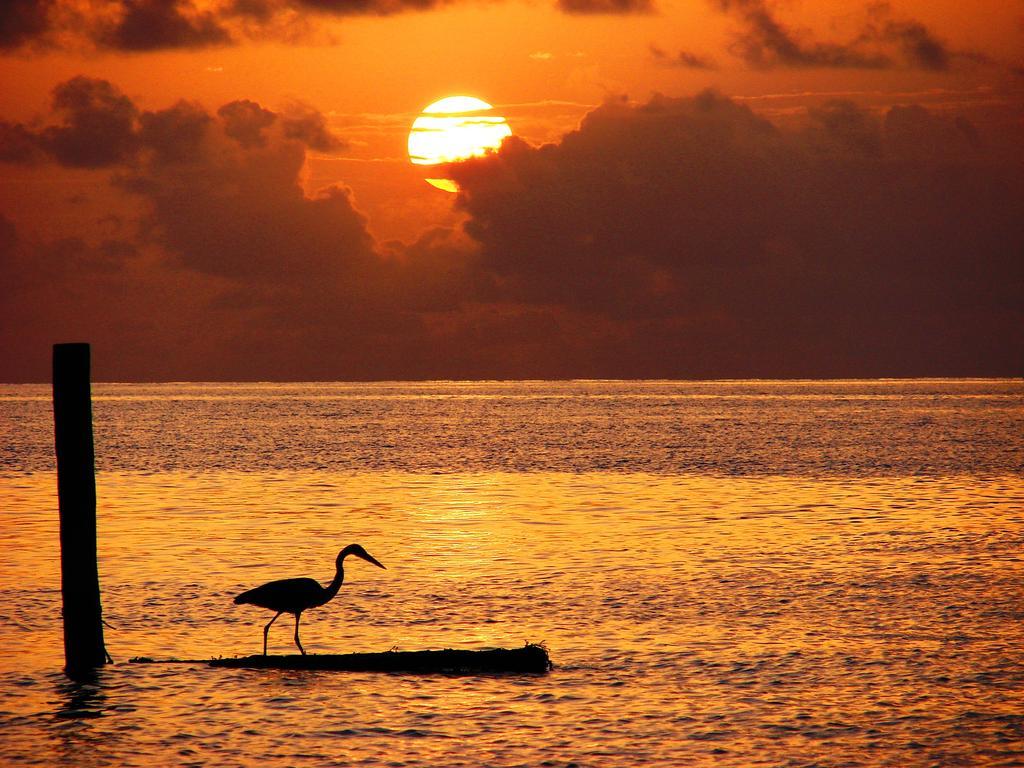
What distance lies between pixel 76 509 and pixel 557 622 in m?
7.93

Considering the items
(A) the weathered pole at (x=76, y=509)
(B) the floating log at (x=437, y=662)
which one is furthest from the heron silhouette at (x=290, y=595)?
(A) the weathered pole at (x=76, y=509)

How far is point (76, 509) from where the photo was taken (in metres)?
17.2

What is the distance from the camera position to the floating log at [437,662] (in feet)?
53.6

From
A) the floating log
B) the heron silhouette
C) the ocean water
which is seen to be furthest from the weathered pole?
the floating log

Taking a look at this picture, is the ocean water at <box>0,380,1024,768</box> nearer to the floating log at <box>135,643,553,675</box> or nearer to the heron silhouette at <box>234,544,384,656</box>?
the floating log at <box>135,643,553,675</box>

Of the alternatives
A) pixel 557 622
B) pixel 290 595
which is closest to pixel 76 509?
pixel 290 595

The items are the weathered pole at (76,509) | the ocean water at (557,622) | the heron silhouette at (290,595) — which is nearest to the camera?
the ocean water at (557,622)

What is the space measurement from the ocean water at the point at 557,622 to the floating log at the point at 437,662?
170mm

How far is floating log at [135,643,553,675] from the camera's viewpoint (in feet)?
53.6

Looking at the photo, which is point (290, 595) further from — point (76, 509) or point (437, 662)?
point (76, 509)

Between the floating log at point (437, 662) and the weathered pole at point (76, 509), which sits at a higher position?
the weathered pole at point (76, 509)

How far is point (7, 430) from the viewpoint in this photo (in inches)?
4301

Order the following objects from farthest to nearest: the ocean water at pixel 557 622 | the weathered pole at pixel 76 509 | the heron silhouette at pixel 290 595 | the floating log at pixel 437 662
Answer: the heron silhouette at pixel 290 595 < the weathered pole at pixel 76 509 < the floating log at pixel 437 662 < the ocean water at pixel 557 622

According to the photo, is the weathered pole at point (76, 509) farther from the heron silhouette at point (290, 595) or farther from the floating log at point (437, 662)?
the floating log at point (437, 662)
